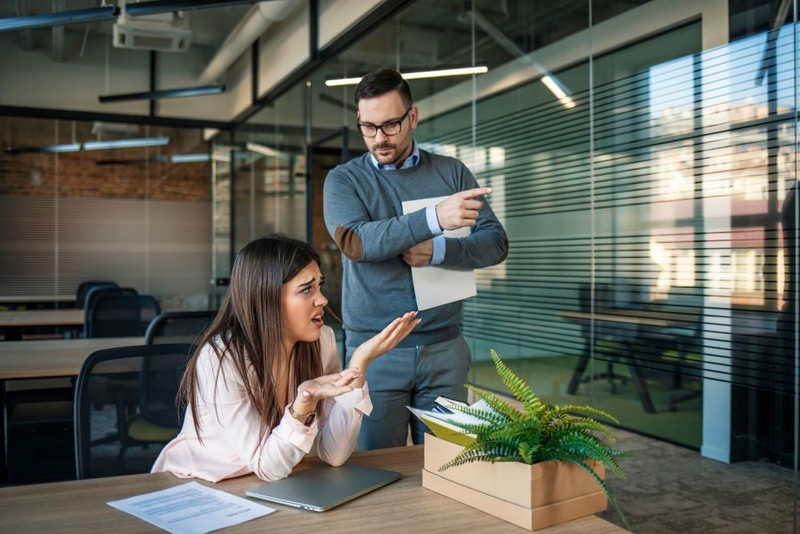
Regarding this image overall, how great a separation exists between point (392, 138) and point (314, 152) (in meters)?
5.25

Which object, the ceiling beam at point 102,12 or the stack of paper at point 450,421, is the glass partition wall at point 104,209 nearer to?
the ceiling beam at point 102,12

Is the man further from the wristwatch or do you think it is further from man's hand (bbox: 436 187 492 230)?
the wristwatch

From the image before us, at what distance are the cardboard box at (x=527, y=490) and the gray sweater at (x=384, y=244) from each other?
79cm

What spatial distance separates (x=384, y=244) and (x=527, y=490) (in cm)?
96

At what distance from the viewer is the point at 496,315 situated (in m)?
4.63

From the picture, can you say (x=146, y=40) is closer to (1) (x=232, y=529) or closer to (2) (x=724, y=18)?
(2) (x=724, y=18)

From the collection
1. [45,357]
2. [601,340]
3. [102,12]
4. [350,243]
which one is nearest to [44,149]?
[102,12]

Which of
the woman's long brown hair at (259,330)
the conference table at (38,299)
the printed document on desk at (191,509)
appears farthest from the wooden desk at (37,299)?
the printed document on desk at (191,509)

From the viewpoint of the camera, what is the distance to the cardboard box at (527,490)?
134cm

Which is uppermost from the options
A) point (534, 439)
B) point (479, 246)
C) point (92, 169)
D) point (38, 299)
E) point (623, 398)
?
point (92, 169)

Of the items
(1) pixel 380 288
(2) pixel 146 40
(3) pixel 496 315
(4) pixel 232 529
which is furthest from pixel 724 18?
(2) pixel 146 40

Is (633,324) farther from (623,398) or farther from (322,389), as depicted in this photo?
(322,389)

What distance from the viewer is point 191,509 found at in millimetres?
1433

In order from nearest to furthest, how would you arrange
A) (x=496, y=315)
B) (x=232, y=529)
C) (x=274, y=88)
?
1. (x=232, y=529)
2. (x=496, y=315)
3. (x=274, y=88)
